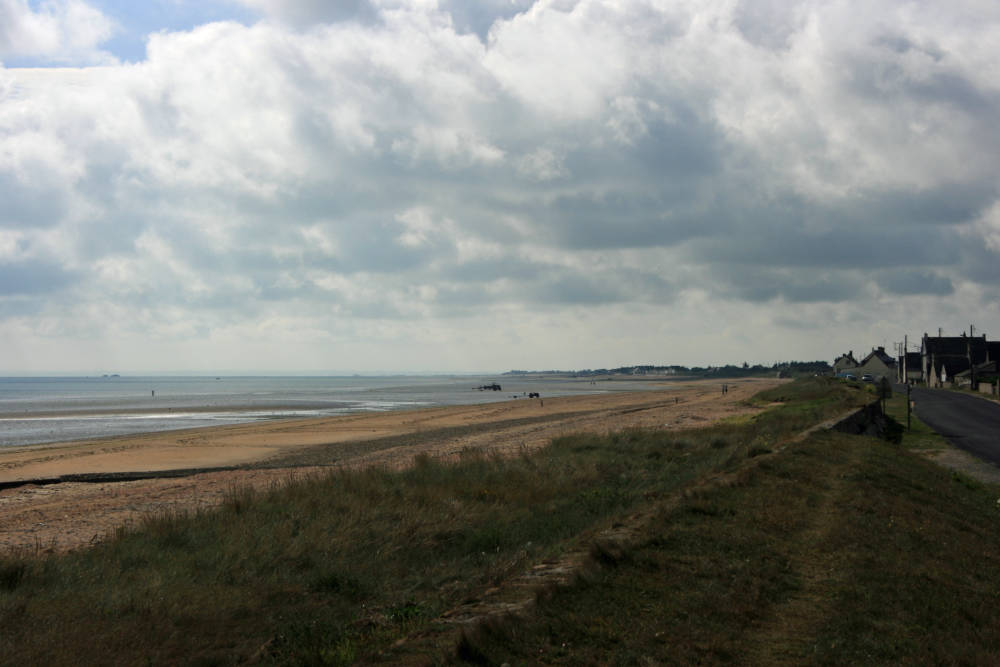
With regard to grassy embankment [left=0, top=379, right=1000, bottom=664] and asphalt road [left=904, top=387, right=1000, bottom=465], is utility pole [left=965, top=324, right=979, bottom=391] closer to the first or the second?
asphalt road [left=904, top=387, right=1000, bottom=465]

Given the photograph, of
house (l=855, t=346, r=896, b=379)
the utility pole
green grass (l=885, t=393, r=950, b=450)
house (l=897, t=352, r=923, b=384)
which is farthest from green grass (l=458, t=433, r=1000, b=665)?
house (l=855, t=346, r=896, b=379)

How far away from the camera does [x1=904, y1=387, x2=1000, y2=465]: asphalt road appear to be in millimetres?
25609

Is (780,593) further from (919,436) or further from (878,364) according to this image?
(878,364)

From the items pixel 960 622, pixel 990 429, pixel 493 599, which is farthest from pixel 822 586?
pixel 990 429

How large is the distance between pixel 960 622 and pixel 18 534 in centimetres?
1558

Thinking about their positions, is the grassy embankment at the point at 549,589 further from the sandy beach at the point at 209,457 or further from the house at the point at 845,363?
the house at the point at 845,363

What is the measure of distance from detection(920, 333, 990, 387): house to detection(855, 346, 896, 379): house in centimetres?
1630

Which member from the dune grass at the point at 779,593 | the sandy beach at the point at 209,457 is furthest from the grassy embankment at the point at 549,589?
the sandy beach at the point at 209,457

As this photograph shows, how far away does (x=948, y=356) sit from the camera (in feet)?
313

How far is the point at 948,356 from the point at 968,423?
7051 centimetres

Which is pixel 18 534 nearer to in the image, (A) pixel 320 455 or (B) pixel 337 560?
(B) pixel 337 560

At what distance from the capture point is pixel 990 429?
1246 inches

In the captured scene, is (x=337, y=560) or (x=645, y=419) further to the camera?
(x=645, y=419)

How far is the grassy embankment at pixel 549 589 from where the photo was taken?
237 inches
